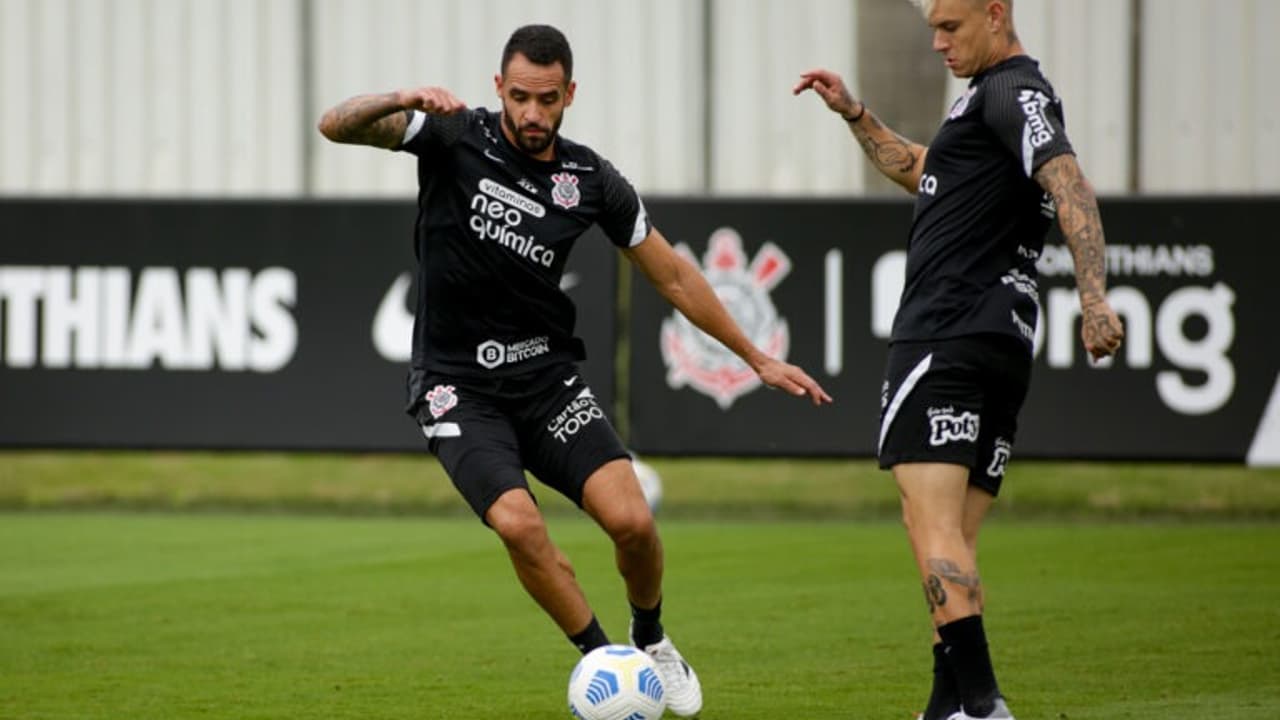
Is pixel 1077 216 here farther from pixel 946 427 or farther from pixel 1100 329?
pixel 946 427

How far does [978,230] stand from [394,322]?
32.1 ft

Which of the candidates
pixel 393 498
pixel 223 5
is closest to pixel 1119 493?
pixel 393 498

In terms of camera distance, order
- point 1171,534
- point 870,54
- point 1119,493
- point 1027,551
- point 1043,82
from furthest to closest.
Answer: point 870,54, point 1119,493, point 1171,534, point 1027,551, point 1043,82

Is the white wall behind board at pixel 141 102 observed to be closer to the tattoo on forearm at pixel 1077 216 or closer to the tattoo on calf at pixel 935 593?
the tattoo on calf at pixel 935 593

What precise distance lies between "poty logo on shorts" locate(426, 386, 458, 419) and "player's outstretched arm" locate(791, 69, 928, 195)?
67.4 inches

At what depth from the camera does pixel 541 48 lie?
7.66 metres

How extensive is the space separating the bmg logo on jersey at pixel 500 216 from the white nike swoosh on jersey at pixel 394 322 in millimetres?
8520

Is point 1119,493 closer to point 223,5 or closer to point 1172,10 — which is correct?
point 1172,10

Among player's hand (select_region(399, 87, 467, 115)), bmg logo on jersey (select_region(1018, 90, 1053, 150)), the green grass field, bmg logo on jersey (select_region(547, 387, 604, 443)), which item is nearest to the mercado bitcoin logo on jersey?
the green grass field

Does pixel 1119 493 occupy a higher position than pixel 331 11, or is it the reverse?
pixel 331 11

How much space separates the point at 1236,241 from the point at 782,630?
21.8 ft

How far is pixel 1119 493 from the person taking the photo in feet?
58.2

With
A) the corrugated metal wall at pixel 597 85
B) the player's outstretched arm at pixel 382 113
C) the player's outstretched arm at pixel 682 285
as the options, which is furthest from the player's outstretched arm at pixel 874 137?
the corrugated metal wall at pixel 597 85

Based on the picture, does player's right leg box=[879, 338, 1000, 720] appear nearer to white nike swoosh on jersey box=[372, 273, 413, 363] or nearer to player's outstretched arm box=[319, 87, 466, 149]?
player's outstretched arm box=[319, 87, 466, 149]
